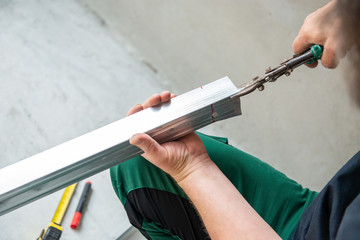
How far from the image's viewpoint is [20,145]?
39.2 inches

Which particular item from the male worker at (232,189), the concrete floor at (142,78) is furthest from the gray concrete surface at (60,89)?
the male worker at (232,189)

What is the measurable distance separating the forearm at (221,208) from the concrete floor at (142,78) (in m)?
0.36

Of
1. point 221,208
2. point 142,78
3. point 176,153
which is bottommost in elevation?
point 221,208

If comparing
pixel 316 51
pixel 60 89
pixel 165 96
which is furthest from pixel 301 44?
pixel 60 89

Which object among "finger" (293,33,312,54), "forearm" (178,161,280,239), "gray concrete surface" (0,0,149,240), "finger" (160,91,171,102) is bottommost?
"forearm" (178,161,280,239)

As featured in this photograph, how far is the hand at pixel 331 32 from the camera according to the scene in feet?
1.25

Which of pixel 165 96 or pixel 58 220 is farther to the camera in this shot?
pixel 58 220

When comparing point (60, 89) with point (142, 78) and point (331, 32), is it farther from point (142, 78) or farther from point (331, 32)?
point (331, 32)

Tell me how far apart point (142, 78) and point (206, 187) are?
2.29 ft

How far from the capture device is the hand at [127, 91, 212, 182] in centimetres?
54

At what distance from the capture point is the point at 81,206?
35.9 inches

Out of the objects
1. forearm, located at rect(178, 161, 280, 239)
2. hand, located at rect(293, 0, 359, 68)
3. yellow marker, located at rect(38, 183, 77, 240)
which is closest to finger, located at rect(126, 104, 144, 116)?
forearm, located at rect(178, 161, 280, 239)

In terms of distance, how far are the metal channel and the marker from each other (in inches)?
13.4

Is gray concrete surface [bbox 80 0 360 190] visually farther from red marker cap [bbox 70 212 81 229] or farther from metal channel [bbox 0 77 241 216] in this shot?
red marker cap [bbox 70 212 81 229]
